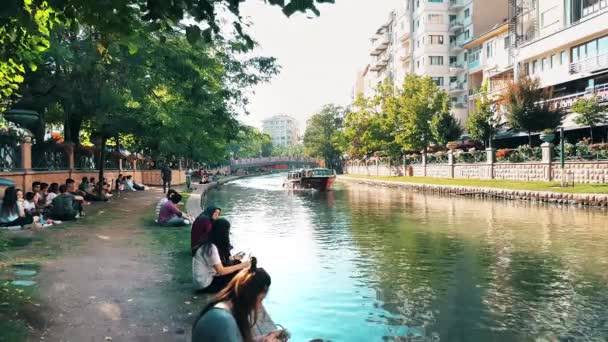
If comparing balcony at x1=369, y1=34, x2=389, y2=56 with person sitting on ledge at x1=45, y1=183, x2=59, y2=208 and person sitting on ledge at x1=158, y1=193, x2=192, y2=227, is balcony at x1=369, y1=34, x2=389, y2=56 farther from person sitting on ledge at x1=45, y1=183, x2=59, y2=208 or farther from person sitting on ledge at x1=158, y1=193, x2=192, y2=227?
person sitting on ledge at x1=158, y1=193, x2=192, y2=227

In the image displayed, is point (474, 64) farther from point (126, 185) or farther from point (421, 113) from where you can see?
point (126, 185)

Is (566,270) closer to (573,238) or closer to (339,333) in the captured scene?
(573,238)

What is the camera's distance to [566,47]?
42.5 m

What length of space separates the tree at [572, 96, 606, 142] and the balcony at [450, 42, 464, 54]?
34065mm

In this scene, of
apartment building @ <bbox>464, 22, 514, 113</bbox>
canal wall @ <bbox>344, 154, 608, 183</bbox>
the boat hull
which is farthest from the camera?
apartment building @ <bbox>464, 22, 514, 113</bbox>

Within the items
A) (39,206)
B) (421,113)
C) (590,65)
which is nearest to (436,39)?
(421,113)

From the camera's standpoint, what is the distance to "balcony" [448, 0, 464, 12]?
69625mm

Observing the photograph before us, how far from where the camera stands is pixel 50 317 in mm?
6645

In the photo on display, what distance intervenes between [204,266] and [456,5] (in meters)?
69.8

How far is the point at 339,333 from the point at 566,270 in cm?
606

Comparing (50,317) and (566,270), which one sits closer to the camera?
(50,317)

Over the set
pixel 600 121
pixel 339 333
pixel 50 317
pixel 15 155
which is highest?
pixel 600 121

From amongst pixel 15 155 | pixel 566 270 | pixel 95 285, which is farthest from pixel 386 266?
pixel 15 155

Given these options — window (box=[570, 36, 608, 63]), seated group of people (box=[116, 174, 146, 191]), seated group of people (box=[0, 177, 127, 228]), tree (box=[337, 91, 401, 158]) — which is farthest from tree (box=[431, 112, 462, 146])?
seated group of people (box=[0, 177, 127, 228])
